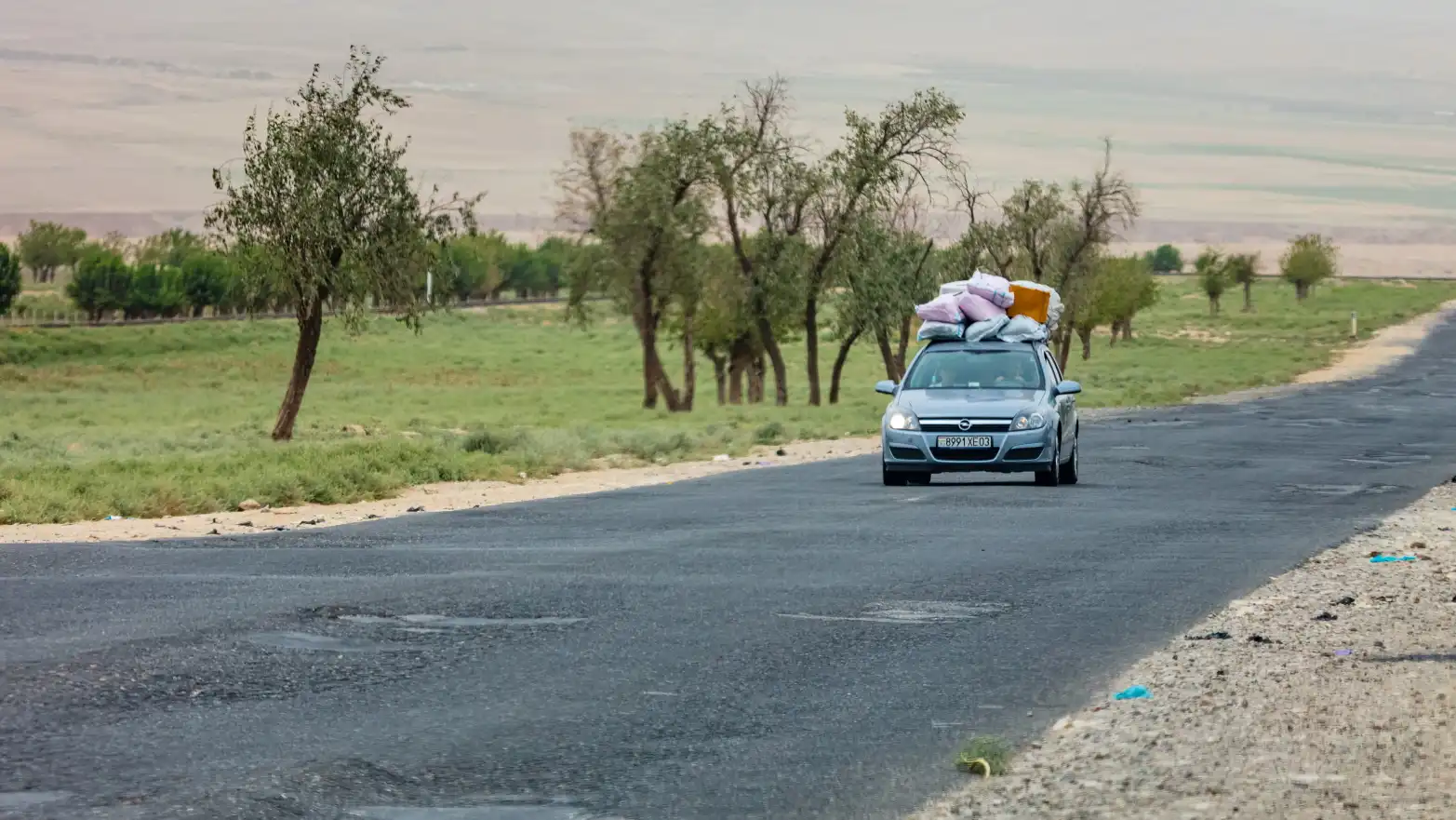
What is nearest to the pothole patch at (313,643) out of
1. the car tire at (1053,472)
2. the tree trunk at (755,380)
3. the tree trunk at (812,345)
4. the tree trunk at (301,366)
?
the car tire at (1053,472)

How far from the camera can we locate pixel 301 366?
45.2 meters

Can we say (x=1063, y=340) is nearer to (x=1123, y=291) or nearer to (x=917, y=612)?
(x=1123, y=291)

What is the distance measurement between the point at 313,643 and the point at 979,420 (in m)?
12.9

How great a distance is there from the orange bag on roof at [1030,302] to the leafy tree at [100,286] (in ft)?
399

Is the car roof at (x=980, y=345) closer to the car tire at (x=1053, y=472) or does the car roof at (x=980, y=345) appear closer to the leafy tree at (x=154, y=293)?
the car tire at (x=1053, y=472)

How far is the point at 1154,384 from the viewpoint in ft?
232

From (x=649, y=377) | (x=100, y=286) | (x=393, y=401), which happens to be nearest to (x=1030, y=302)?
(x=649, y=377)

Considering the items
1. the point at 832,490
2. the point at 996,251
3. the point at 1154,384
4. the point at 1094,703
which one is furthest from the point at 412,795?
the point at 996,251

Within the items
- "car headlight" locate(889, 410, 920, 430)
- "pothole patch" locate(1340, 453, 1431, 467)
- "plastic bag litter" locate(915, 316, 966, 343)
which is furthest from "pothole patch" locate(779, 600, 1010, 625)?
"pothole patch" locate(1340, 453, 1431, 467)

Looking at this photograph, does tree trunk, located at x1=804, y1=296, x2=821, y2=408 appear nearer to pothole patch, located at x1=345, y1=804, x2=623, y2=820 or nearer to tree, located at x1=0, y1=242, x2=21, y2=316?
pothole patch, located at x1=345, y1=804, x2=623, y2=820

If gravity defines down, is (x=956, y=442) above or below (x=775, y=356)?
above

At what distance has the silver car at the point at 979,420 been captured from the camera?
22453mm

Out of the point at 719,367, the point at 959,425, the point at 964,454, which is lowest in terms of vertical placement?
the point at 719,367

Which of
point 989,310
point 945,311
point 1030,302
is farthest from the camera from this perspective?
point 1030,302
